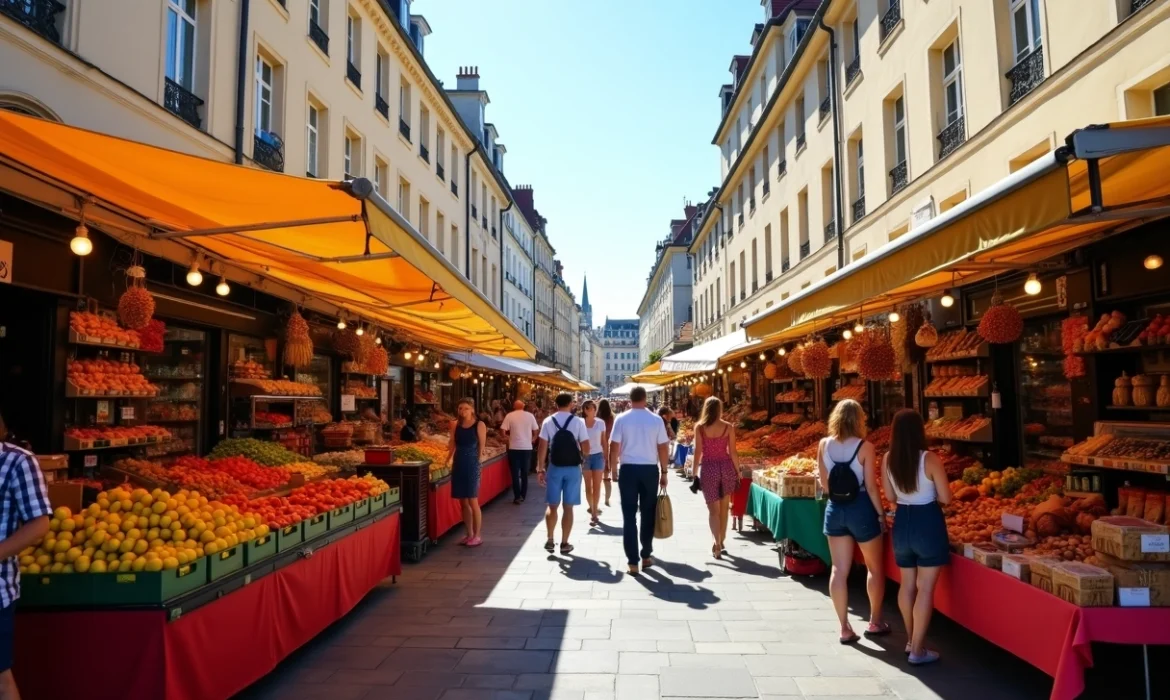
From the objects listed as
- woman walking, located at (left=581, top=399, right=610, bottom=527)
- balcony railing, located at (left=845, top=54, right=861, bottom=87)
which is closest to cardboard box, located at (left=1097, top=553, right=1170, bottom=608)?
woman walking, located at (left=581, top=399, right=610, bottom=527)

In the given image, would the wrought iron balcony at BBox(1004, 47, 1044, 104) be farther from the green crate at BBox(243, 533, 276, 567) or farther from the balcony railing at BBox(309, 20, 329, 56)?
the balcony railing at BBox(309, 20, 329, 56)

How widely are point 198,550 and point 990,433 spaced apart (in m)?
9.02

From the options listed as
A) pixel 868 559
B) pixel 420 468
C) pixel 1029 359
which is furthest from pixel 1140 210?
pixel 420 468

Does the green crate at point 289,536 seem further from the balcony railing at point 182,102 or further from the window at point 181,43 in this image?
the window at point 181,43

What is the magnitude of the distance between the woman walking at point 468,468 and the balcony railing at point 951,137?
8.19 metres

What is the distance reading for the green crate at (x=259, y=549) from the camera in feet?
15.3

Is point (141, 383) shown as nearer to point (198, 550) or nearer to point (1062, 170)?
point (198, 550)

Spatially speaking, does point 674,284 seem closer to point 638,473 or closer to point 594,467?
point 594,467

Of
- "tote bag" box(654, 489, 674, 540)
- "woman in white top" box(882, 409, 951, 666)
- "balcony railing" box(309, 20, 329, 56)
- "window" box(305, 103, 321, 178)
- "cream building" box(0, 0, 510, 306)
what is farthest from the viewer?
"window" box(305, 103, 321, 178)

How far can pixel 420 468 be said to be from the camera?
8.77 m

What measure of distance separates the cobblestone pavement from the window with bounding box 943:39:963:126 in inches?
310

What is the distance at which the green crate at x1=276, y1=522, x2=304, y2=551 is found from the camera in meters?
5.09

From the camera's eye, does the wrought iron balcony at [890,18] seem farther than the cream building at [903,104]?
Yes

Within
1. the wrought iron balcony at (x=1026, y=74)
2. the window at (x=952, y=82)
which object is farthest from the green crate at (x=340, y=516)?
the window at (x=952, y=82)
